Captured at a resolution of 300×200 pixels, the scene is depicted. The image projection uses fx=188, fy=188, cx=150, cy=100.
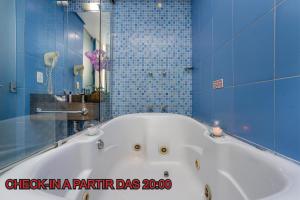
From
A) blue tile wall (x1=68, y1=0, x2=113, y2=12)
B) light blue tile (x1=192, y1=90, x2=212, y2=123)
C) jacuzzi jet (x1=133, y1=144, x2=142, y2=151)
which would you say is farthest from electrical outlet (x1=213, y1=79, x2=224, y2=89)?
blue tile wall (x1=68, y1=0, x2=113, y2=12)

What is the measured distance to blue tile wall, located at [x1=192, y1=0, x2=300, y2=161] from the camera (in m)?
0.64

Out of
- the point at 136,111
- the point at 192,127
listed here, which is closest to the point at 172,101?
the point at 136,111

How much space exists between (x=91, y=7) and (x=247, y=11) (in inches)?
72.2

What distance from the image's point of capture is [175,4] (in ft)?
7.22

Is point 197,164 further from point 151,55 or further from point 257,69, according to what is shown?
point 151,55

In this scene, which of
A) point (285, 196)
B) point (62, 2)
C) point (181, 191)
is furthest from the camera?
point (62, 2)

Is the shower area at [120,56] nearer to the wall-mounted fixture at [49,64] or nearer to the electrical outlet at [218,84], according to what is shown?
the wall-mounted fixture at [49,64]

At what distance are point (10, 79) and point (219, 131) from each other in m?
1.42

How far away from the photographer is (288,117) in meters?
0.65

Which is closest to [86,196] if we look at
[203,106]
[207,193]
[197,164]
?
[207,193]

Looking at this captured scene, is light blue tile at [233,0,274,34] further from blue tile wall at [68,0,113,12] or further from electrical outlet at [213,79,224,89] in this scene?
blue tile wall at [68,0,113,12]

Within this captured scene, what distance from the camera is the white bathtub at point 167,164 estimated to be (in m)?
0.58

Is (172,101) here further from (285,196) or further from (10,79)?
(285,196)

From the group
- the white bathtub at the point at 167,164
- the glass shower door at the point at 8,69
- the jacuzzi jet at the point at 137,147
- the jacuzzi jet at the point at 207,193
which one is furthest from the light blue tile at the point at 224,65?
the glass shower door at the point at 8,69
